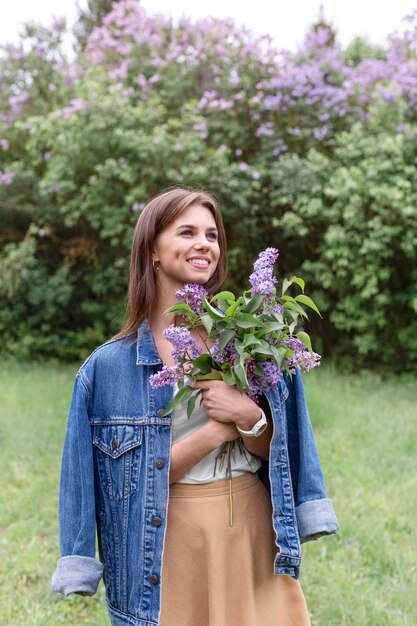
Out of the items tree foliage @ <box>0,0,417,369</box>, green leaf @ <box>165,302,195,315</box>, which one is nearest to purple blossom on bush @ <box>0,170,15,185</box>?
tree foliage @ <box>0,0,417,369</box>

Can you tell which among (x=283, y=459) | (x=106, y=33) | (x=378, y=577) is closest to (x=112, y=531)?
(x=283, y=459)

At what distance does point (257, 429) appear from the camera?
1585 millimetres

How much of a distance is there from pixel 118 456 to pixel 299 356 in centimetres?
52

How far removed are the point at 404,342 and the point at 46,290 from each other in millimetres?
4533

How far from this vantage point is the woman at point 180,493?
→ 5.33 feet

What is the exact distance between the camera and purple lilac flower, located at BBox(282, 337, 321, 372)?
1.55 metres

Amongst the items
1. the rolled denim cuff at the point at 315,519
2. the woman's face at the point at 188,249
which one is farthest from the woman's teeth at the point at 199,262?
the rolled denim cuff at the point at 315,519

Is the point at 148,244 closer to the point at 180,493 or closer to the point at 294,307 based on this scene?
the point at 294,307

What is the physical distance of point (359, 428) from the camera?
17.1 feet

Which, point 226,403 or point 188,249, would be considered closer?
point 226,403

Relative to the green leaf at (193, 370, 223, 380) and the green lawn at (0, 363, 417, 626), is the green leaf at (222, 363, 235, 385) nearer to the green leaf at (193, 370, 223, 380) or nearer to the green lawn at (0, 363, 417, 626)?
the green leaf at (193, 370, 223, 380)

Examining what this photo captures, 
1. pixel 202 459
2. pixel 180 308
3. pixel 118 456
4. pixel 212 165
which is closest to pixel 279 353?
pixel 180 308

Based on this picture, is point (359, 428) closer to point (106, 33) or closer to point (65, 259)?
point (65, 259)

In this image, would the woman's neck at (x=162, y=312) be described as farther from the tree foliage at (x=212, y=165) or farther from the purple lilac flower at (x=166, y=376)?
the tree foliage at (x=212, y=165)
